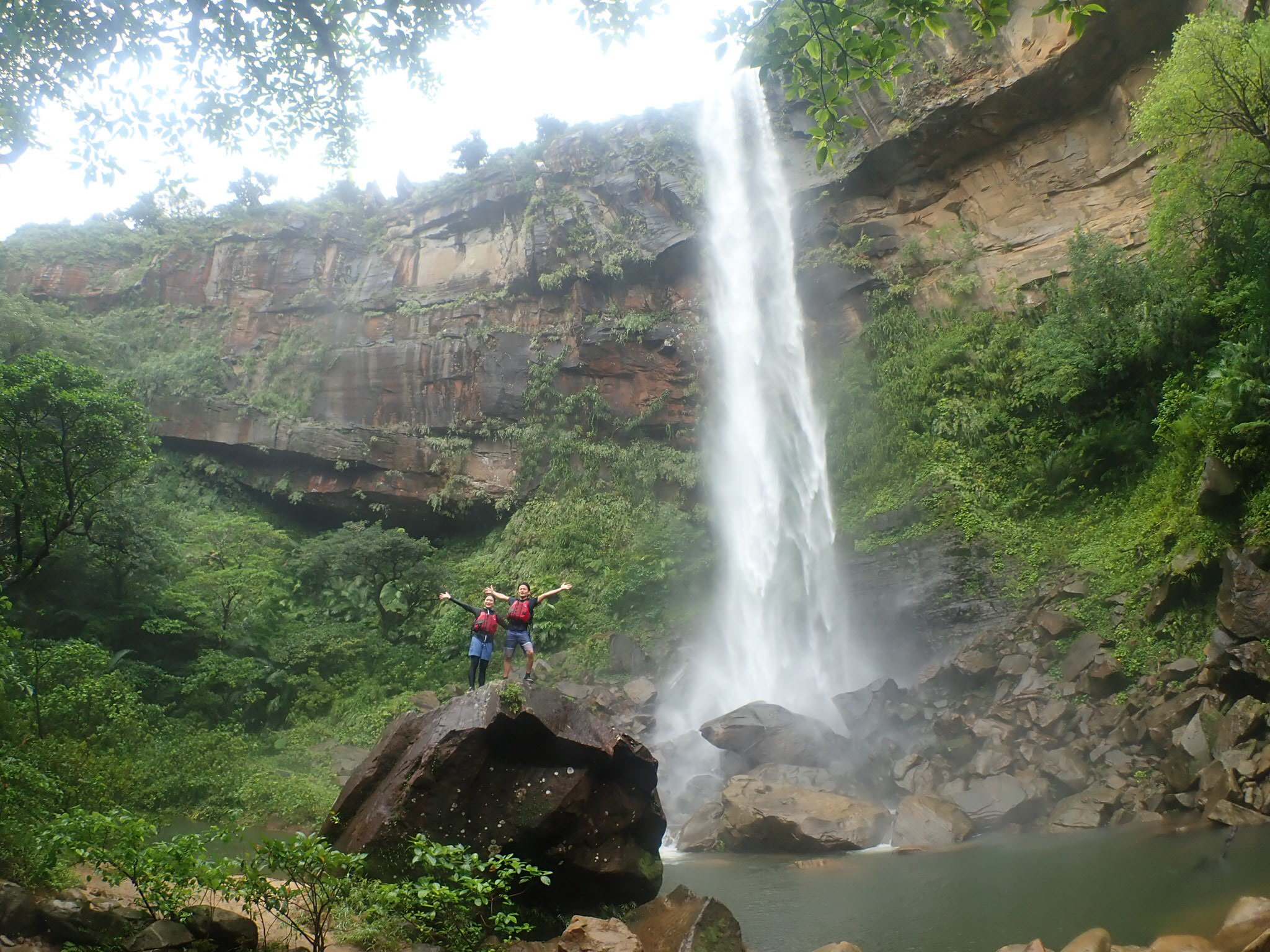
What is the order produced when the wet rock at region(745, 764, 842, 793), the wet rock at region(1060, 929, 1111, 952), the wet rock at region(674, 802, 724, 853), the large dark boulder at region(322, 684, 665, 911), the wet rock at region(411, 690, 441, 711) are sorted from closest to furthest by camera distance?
the wet rock at region(1060, 929, 1111, 952), the large dark boulder at region(322, 684, 665, 911), the wet rock at region(674, 802, 724, 853), the wet rock at region(745, 764, 842, 793), the wet rock at region(411, 690, 441, 711)

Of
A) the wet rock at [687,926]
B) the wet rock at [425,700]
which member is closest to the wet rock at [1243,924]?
the wet rock at [687,926]

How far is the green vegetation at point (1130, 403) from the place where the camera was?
995cm

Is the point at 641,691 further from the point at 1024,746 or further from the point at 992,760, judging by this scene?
the point at 1024,746

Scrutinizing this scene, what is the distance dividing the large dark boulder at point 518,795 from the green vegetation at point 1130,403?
292 inches

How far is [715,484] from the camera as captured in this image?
20.6m

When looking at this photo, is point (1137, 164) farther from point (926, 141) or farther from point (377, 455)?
point (377, 455)

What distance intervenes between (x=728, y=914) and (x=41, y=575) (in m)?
13.2

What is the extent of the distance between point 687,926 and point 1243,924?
3304mm

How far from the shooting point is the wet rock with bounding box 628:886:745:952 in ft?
16.9

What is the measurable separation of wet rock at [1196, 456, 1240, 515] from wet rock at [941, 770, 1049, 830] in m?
4.01

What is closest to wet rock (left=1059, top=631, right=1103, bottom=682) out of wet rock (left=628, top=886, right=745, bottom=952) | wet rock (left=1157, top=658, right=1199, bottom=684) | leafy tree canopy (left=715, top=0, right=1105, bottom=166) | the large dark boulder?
wet rock (left=1157, top=658, right=1199, bottom=684)

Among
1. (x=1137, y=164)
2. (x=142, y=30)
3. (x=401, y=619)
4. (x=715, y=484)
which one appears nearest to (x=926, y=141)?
(x=1137, y=164)

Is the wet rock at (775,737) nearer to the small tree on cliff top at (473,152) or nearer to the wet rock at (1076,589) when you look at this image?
the wet rock at (1076,589)

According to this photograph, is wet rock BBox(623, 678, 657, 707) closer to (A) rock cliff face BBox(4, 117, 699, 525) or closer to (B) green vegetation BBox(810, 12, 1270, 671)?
(B) green vegetation BBox(810, 12, 1270, 671)
